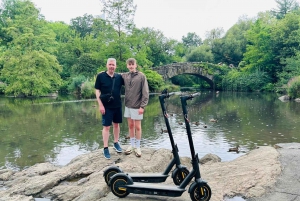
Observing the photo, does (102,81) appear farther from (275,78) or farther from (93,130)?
(275,78)

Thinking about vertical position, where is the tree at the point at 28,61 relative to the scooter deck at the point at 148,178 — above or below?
above

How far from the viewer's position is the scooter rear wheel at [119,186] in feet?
14.1

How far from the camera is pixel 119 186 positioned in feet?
14.1

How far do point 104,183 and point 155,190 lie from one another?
112cm

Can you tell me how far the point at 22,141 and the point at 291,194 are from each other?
8965 mm

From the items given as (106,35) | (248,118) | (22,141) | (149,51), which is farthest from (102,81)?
(149,51)

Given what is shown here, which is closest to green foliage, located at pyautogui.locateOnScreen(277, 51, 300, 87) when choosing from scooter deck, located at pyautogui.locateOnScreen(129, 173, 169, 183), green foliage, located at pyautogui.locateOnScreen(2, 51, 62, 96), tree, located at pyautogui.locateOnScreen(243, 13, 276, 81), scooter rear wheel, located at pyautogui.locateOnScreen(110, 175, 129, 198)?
tree, located at pyautogui.locateOnScreen(243, 13, 276, 81)

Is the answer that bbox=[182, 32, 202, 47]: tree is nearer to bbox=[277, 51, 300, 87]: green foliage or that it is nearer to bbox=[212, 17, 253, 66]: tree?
bbox=[212, 17, 253, 66]: tree

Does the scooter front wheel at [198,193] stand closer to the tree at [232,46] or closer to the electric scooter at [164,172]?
the electric scooter at [164,172]

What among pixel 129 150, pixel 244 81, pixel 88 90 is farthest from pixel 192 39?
pixel 129 150

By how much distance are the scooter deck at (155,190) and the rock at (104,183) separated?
13 cm

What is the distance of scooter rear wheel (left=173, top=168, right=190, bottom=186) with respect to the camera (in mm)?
4738

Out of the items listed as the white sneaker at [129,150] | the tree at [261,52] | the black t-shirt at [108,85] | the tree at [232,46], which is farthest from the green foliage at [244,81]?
the black t-shirt at [108,85]

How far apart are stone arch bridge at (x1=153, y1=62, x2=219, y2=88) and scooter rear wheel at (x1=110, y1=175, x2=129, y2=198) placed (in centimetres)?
3593
